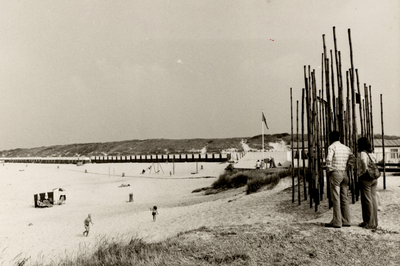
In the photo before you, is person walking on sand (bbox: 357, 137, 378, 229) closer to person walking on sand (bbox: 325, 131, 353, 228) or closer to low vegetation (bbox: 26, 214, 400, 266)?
person walking on sand (bbox: 325, 131, 353, 228)

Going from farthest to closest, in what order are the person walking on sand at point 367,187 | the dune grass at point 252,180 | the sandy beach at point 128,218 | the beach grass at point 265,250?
the dune grass at point 252,180 < the sandy beach at point 128,218 < the person walking on sand at point 367,187 < the beach grass at point 265,250

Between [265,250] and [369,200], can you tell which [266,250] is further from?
[369,200]

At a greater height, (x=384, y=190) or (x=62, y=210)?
(x=384, y=190)

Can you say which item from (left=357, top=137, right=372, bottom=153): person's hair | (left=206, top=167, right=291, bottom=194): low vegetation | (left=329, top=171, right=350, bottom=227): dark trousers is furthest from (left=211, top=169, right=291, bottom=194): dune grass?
(left=357, top=137, right=372, bottom=153): person's hair

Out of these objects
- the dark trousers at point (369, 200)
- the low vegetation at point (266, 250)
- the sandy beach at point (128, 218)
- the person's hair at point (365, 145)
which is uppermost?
the person's hair at point (365, 145)

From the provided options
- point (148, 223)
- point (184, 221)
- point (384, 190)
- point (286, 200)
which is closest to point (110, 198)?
point (148, 223)

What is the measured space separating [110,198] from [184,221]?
13128 mm

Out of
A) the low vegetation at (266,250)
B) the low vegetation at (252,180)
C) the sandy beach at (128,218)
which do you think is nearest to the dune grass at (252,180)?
the low vegetation at (252,180)

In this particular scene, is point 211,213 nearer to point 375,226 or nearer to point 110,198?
point 375,226

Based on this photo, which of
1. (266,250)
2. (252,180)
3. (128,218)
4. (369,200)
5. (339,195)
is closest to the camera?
(266,250)

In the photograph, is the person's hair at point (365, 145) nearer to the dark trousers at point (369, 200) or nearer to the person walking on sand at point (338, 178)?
the person walking on sand at point (338, 178)

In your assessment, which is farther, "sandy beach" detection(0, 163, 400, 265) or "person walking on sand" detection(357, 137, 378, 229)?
"sandy beach" detection(0, 163, 400, 265)

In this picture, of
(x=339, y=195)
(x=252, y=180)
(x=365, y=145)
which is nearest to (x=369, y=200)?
(x=339, y=195)

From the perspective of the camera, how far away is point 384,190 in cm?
912
